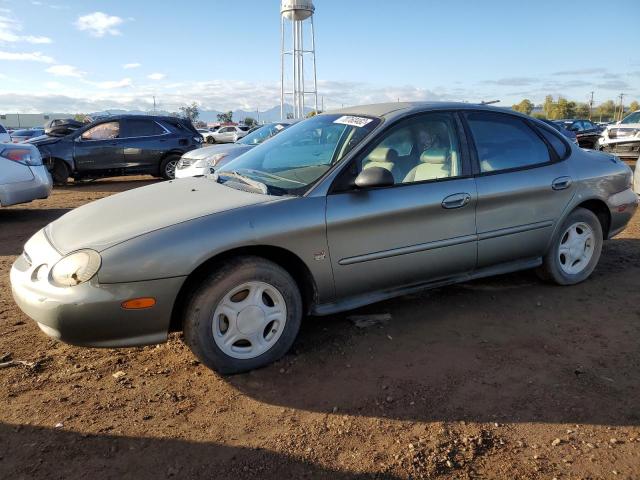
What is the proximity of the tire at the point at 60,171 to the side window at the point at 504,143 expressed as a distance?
33.6 feet

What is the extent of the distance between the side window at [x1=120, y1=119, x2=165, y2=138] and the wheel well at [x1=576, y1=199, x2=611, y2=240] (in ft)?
33.4

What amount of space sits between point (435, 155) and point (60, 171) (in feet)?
33.8

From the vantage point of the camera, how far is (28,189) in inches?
288

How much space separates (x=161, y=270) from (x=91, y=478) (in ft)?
3.37

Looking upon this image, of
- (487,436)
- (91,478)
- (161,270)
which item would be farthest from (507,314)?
(91,478)

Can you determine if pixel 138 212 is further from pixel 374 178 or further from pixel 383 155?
pixel 383 155

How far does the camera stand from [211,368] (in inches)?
119

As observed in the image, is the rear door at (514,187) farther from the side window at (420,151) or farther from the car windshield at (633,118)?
the car windshield at (633,118)

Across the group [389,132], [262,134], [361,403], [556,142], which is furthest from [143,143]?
[361,403]

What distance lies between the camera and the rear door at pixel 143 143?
11.9 meters

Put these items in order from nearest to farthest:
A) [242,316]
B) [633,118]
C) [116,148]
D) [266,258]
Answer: [242,316]
[266,258]
[116,148]
[633,118]

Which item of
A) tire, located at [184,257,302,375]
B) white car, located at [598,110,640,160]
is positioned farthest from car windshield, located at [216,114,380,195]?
white car, located at [598,110,640,160]

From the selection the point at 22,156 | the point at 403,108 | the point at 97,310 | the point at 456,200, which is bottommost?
the point at 97,310

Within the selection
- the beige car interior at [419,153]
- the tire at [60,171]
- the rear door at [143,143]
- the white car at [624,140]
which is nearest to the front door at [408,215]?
the beige car interior at [419,153]
